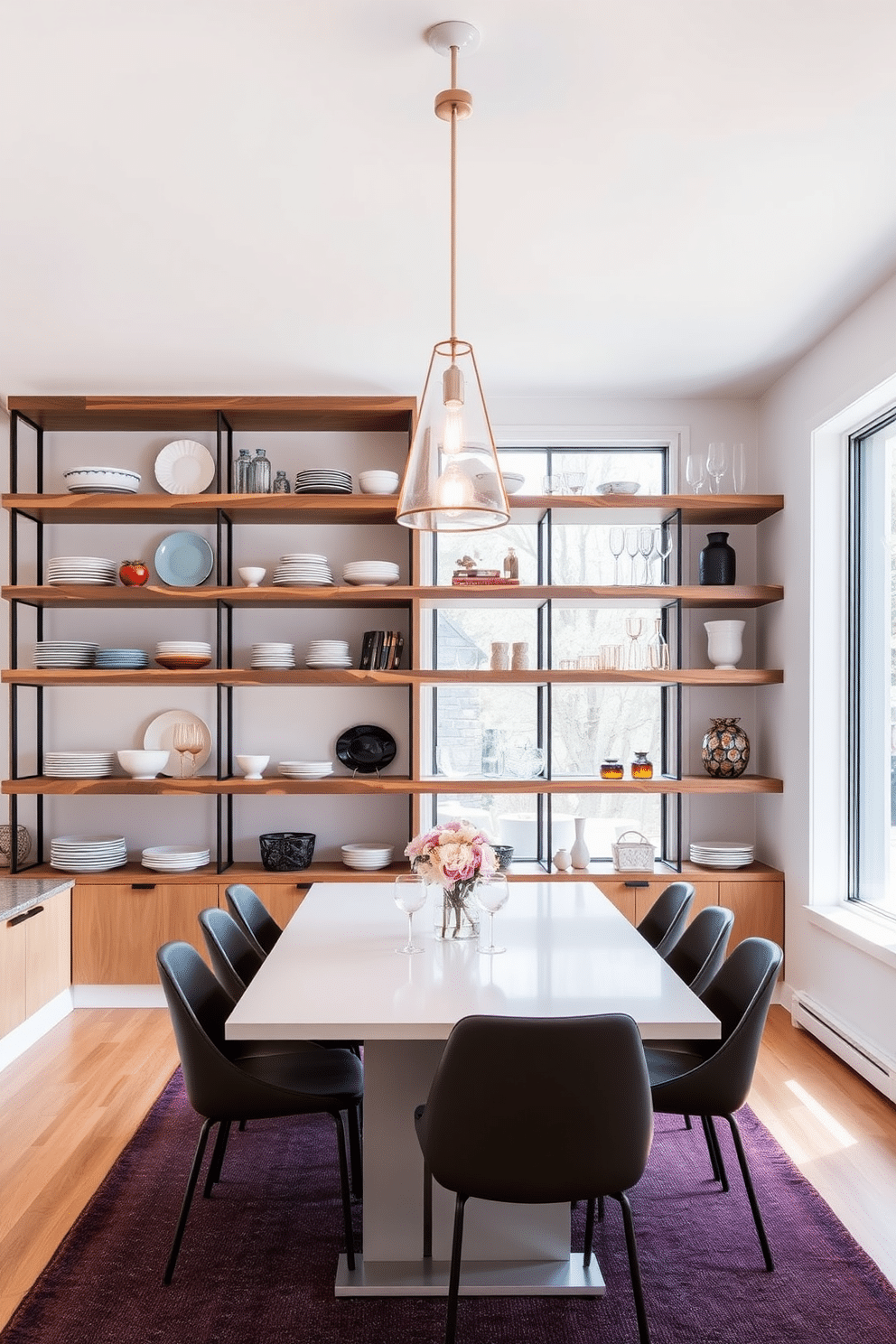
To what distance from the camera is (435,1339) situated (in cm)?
220

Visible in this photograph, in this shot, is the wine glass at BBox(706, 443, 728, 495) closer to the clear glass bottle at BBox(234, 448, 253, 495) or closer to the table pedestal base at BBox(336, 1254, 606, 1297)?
the clear glass bottle at BBox(234, 448, 253, 495)

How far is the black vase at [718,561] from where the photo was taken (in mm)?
4797

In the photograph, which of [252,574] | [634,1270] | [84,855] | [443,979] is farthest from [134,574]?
[634,1270]

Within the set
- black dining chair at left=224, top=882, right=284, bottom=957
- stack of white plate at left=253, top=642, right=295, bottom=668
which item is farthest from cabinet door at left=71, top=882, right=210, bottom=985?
black dining chair at left=224, top=882, right=284, bottom=957

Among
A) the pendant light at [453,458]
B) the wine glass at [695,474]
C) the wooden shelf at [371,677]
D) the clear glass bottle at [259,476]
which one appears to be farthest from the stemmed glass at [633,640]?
the pendant light at [453,458]

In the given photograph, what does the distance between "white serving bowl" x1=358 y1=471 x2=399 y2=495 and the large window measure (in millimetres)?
1988

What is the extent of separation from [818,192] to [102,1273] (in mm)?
3432

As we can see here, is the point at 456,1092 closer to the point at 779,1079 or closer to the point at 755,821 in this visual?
the point at 779,1079

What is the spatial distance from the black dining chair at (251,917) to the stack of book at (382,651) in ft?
5.07

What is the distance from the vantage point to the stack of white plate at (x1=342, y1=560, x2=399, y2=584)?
4.73 meters

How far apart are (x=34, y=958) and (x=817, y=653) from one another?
11.4 ft

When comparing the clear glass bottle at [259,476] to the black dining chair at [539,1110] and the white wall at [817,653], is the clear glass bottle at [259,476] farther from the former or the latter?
the black dining chair at [539,1110]

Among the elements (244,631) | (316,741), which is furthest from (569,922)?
(244,631)

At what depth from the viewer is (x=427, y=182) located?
2912 millimetres
